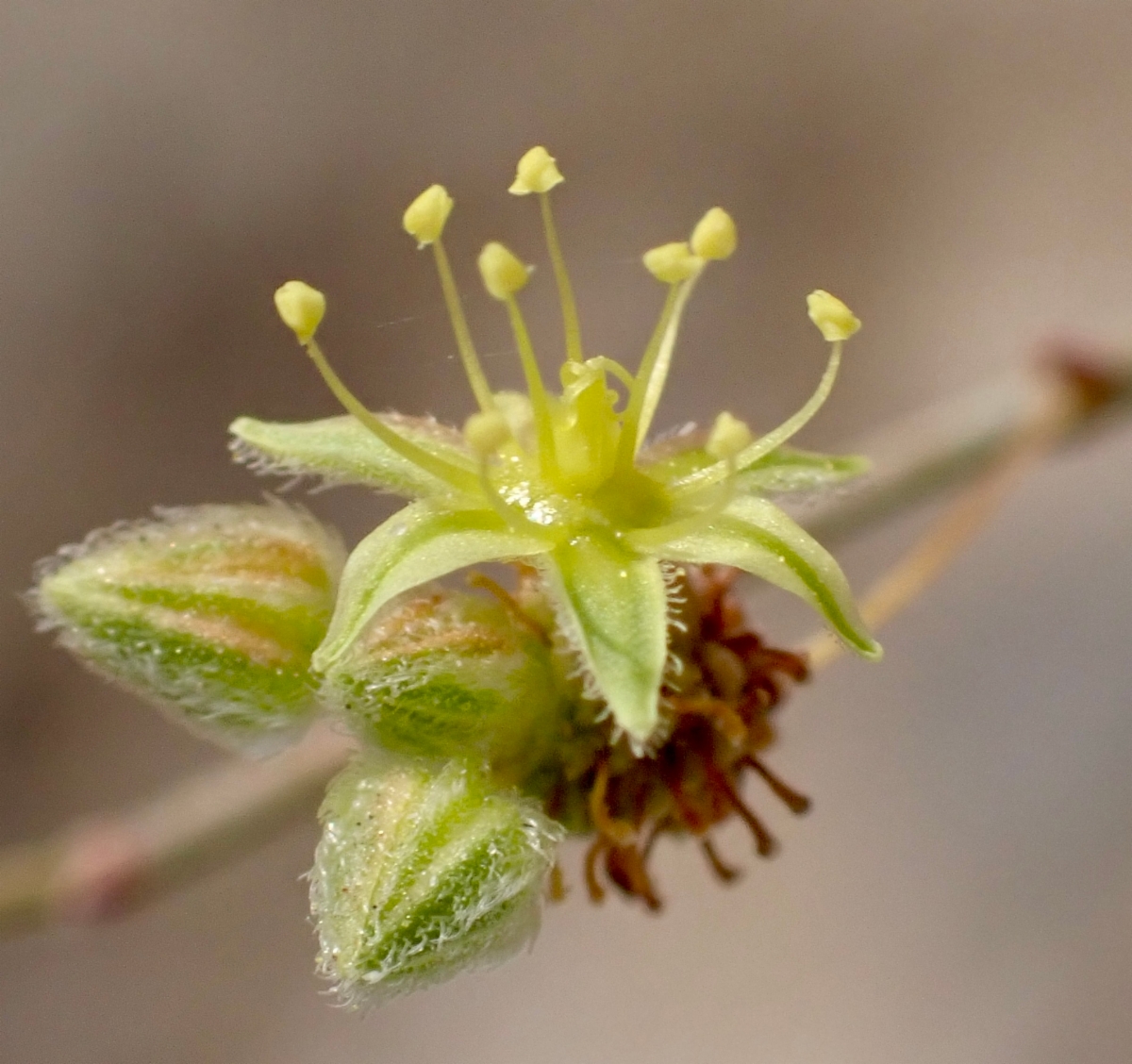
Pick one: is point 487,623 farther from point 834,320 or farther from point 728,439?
point 834,320

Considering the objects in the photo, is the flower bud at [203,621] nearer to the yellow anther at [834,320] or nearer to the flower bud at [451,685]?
the flower bud at [451,685]

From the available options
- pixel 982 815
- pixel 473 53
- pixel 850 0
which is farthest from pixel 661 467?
pixel 850 0

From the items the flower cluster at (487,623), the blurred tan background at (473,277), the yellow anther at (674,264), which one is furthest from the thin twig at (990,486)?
the blurred tan background at (473,277)

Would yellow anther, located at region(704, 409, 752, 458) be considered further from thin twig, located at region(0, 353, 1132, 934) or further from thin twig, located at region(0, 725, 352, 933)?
thin twig, located at region(0, 725, 352, 933)

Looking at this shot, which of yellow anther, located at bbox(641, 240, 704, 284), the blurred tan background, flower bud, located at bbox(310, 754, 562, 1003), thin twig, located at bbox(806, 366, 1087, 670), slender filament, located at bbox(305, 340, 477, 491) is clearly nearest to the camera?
flower bud, located at bbox(310, 754, 562, 1003)

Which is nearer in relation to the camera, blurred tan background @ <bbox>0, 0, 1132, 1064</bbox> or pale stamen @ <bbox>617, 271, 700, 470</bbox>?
pale stamen @ <bbox>617, 271, 700, 470</bbox>

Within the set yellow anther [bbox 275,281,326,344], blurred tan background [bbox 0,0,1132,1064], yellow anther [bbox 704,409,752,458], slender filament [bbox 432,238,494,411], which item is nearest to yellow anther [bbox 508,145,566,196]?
slender filament [bbox 432,238,494,411]

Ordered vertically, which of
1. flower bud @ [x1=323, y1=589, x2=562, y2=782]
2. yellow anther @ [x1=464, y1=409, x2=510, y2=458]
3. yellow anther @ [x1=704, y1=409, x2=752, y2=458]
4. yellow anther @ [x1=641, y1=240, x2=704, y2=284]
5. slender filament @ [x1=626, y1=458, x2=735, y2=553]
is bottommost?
flower bud @ [x1=323, y1=589, x2=562, y2=782]

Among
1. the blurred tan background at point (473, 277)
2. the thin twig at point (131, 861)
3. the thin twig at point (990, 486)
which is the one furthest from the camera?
the blurred tan background at point (473, 277)

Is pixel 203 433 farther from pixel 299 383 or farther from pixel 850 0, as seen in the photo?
pixel 850 0
